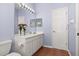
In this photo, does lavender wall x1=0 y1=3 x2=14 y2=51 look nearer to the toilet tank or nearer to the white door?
the toilet tank

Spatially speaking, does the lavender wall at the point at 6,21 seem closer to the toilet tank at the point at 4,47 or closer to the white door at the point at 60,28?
the toilet tank at the point at 4,47

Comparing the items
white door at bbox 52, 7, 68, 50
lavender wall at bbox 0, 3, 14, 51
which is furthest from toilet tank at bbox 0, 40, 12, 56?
white door at bbox 52, 7, 68, 50

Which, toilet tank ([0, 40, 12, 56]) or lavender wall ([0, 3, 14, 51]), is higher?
lavender wall ([0, 3, 14, 51])

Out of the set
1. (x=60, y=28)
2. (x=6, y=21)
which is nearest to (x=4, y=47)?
(x=6, y=21)

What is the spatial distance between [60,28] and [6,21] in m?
1.67

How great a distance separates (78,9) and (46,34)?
1.34 meters

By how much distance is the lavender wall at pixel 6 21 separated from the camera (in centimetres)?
154

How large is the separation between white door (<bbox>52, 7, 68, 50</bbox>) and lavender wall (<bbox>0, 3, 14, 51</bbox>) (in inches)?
55.2

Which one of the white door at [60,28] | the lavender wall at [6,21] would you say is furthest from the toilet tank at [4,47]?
the white door at [60,28]

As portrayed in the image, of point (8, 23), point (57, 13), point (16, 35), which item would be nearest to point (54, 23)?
point (57, 13)

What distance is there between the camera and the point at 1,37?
1.52 meters

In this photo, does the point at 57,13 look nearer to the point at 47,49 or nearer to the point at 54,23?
the point at 54,23

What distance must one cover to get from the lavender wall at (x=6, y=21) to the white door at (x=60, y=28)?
1402mm

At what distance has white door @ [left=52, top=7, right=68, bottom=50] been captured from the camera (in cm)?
272
